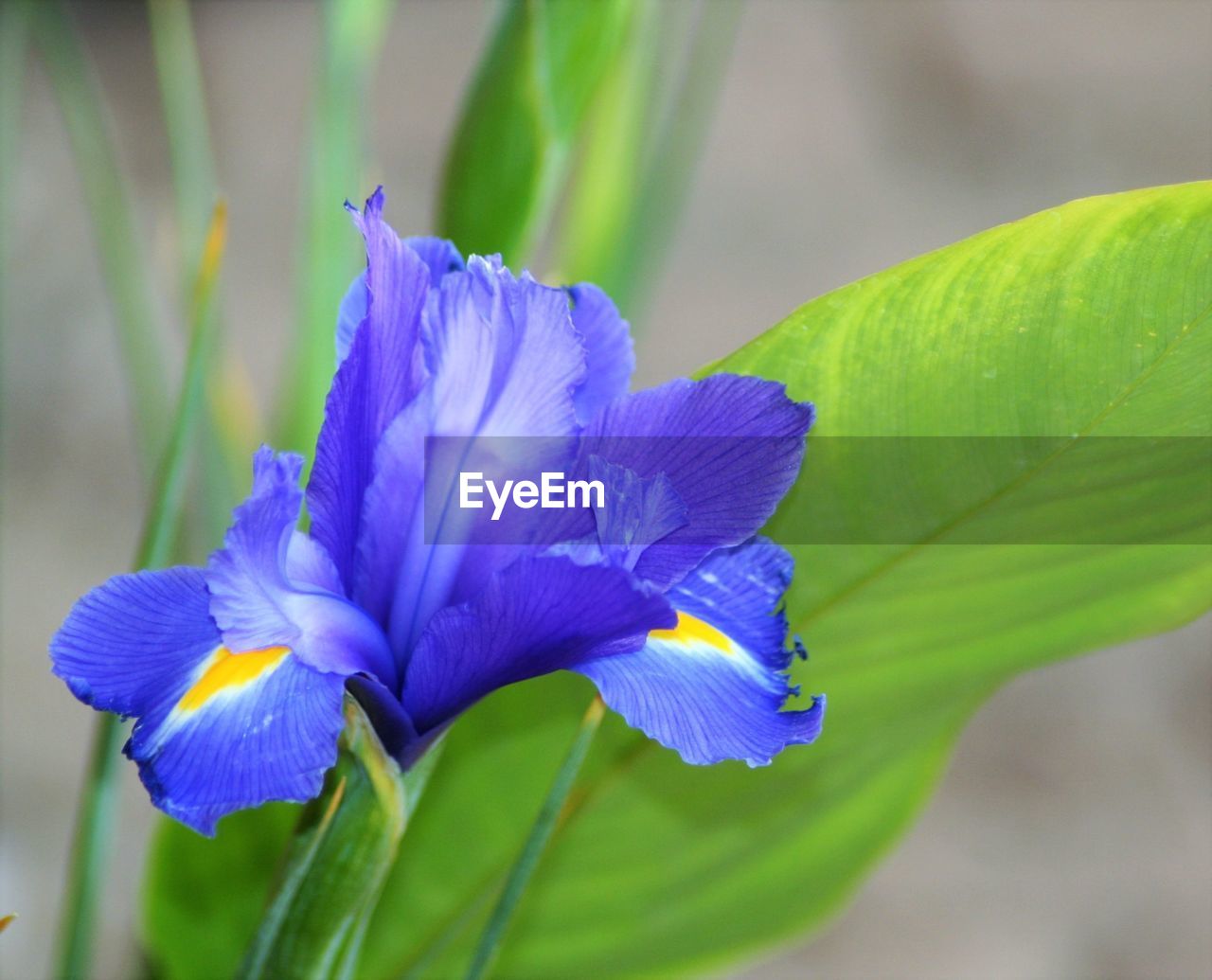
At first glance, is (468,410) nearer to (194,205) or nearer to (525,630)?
(525,630)

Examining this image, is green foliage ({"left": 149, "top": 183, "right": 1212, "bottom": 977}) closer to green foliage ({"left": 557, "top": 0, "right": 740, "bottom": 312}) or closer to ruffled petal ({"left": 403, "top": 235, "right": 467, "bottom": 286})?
ruffled petal ({"left": 403, "top": 235, "right": 467, "bottom": 286})

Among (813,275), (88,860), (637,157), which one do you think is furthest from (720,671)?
(813,275)

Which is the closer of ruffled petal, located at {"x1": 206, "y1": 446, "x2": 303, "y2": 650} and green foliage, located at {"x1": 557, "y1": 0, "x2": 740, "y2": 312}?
ruffled petal, located at {"x1": 206, "y1": 446, "x2": 303, "y2": 650}

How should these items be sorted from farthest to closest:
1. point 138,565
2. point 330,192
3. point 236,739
Answer: point 330,192 < point 138,565 < point 236,739

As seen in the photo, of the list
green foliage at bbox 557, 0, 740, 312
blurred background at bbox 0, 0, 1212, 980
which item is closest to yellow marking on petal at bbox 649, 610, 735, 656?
green foliage at bbox 557, 0, 740, 312

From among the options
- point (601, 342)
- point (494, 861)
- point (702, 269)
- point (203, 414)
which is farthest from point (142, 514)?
point (601, 342)

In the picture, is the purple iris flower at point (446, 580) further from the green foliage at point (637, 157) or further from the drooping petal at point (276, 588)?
the green foliage at point (637, 157)
